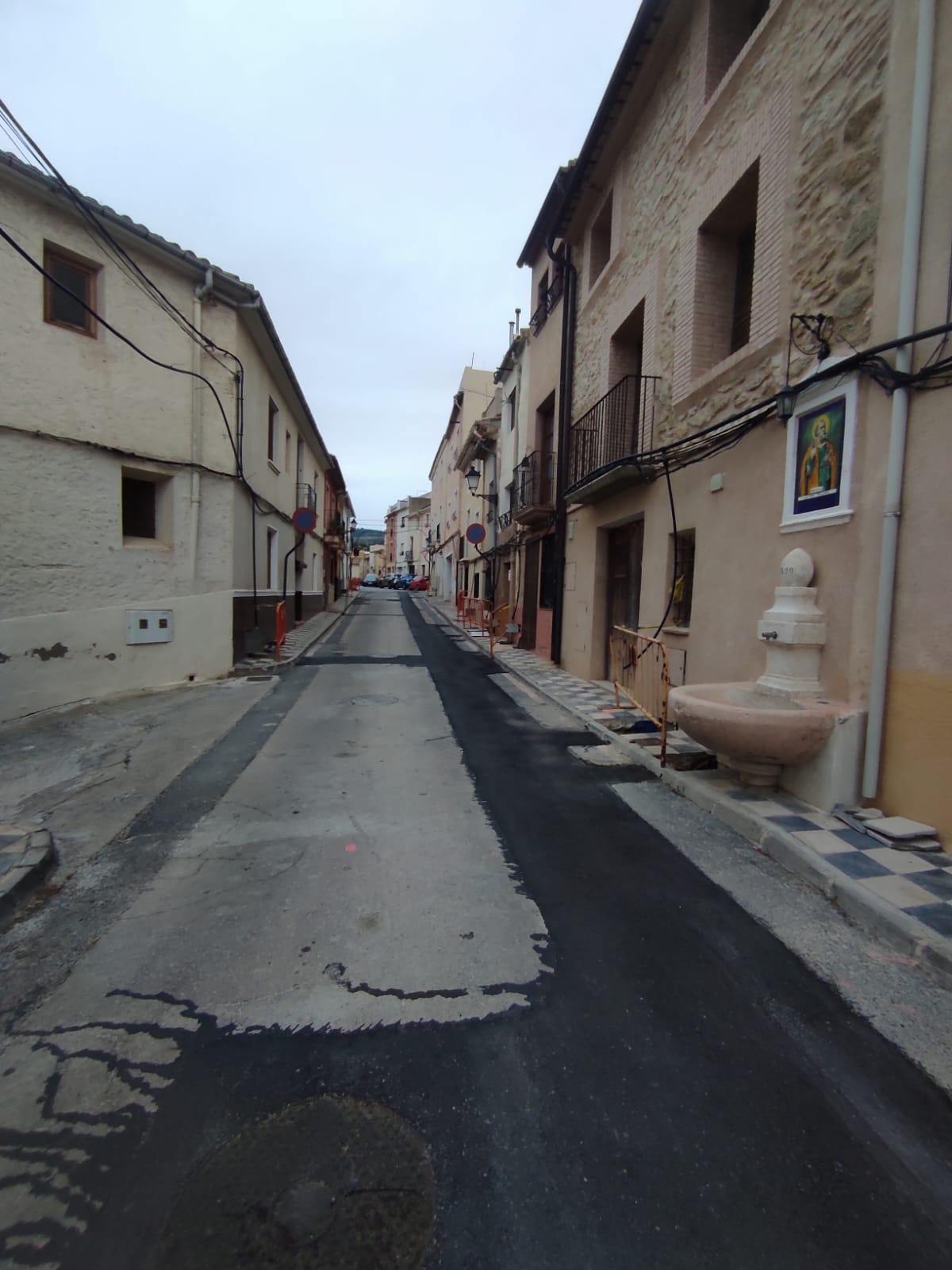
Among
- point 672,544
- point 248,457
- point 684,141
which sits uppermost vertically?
point 684,141

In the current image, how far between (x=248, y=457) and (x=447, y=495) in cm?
2828

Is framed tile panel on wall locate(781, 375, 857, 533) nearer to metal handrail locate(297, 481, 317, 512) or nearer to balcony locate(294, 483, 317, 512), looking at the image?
balcony locate(294, 483, 317, 512)

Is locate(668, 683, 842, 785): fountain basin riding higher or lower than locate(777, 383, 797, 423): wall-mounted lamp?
lower

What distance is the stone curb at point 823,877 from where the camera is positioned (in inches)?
107

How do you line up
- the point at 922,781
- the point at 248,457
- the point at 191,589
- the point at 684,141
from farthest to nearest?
the point at 248,457, the point at 191,589, the point at 684,141, the point at 922,781

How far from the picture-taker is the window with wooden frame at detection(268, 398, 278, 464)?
1341 centimetres

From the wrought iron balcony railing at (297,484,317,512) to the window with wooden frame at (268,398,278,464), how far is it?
11.4ft

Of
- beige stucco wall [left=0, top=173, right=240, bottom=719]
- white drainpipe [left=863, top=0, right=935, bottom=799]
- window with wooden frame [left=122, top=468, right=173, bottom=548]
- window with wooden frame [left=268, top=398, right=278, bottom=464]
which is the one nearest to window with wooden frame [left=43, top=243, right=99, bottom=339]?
beige stucco wall [left=0, top=173, right=240, bottom=719]

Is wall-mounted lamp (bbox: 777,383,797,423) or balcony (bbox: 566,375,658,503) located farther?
balcony (bbox: 566,375,658,503)

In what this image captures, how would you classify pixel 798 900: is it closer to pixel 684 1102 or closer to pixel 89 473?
pixel 684 1102

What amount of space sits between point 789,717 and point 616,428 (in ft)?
20.8

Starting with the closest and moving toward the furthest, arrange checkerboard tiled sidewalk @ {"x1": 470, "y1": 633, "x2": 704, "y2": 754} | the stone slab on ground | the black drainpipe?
1. checkerboard tiled sidewalk @ {"x1": 470, "y1": 633, "x2": 704, "y2": 754}
2. the stone slab on ground
3. the black drainpipe

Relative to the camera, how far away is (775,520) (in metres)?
5.21

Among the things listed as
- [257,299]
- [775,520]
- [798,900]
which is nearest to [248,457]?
[257,299]
